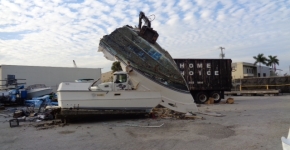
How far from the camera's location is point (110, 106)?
12.1 metres

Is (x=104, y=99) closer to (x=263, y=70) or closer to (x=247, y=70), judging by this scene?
(x=247, y=70)

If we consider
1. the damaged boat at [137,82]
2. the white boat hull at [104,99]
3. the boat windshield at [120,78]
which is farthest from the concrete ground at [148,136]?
the boat windshield at [120,78]

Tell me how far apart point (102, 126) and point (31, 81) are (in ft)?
76.0

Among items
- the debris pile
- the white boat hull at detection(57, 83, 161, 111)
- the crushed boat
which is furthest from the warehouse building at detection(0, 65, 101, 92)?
the debris pile

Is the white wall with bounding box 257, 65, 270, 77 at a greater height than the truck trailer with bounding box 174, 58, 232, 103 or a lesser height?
greater

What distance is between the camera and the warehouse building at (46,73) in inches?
1183

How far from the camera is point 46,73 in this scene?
32.6 metres

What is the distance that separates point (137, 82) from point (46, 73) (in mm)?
22500

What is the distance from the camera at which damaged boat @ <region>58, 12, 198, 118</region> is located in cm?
1189

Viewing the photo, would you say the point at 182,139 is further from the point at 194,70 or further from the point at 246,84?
the point at 246,84

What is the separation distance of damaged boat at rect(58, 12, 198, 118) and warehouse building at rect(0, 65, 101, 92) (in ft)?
66.7

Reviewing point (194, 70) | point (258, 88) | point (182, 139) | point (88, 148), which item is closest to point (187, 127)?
point (182, 139)

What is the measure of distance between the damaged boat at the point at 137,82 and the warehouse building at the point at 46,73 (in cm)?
2034

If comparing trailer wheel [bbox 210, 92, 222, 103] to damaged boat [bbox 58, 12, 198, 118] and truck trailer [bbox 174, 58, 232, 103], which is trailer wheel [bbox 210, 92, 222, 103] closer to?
truck trailer [bbox 174, 58, 232, 103]
